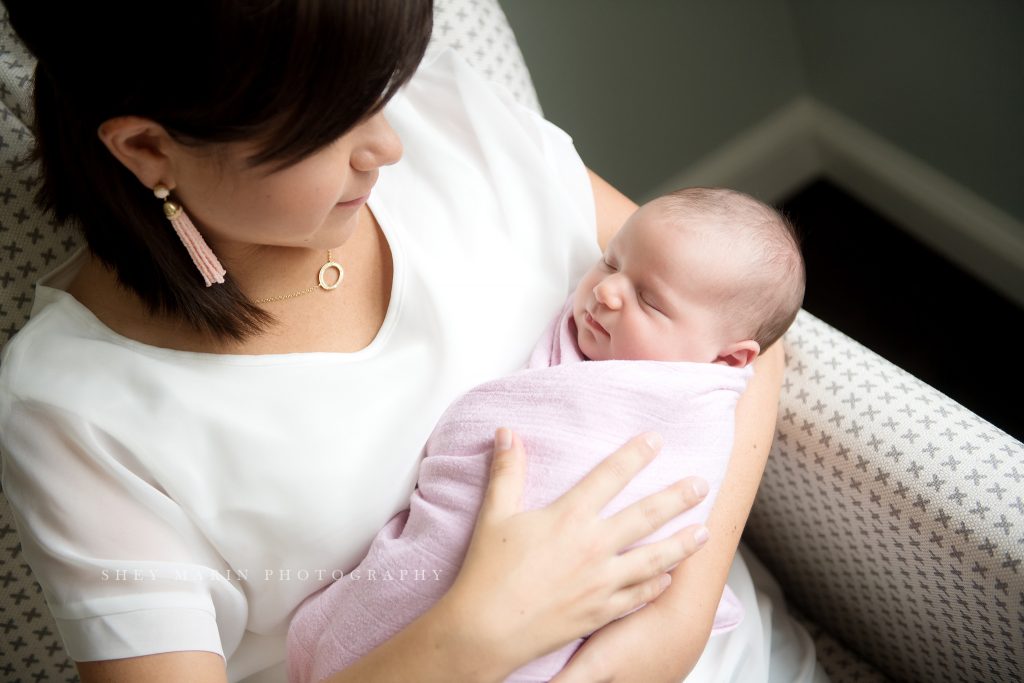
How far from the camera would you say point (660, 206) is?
1.14 metres

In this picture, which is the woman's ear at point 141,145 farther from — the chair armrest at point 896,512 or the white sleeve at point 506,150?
the chair armrest at point 896,512

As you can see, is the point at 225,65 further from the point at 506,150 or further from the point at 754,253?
the point at 754,253

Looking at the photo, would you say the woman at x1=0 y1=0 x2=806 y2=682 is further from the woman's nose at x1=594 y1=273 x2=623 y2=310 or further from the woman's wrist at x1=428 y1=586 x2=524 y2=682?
the woman's nose at x1=594 y1=273 x2=623 y2=310

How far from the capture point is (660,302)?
3.65ft

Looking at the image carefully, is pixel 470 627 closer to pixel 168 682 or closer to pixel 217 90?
pixel 168 682

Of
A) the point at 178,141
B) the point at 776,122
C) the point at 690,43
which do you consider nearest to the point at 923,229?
the point at 776,122

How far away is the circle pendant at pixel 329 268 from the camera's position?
111 centimetres

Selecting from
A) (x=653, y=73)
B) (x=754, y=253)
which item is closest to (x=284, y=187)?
(x=754, y=253)

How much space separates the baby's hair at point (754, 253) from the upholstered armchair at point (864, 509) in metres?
0.15

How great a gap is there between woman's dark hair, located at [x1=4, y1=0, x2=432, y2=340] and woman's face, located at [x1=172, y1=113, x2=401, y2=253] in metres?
0.03

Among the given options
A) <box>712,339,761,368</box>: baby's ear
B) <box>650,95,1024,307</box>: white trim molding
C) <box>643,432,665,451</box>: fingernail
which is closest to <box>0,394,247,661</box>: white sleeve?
<box>643,432,665,451</box>: fingernail

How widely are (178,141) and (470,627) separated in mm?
566

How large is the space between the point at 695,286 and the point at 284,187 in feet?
1.74

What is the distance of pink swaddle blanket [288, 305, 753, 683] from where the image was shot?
976mm
